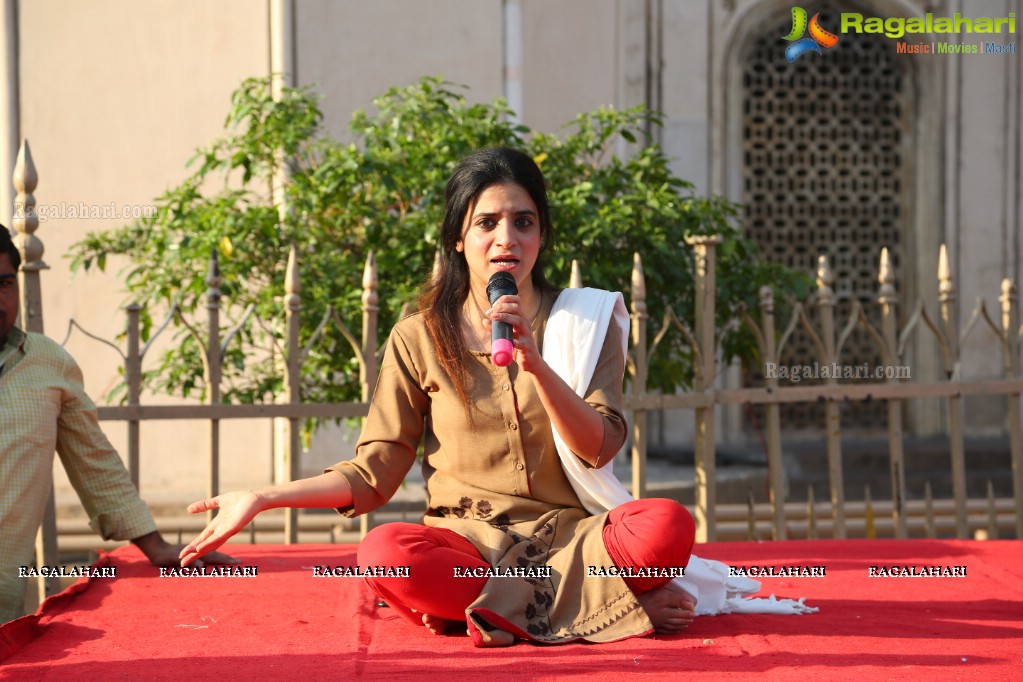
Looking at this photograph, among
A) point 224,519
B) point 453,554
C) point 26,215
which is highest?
point 26,215

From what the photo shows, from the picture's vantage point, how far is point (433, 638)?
2.70 m

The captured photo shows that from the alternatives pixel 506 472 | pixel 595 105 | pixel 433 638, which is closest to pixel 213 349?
pixel 506 472

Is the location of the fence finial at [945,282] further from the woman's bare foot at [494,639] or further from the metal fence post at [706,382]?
the woman's bare foot at [494,639]

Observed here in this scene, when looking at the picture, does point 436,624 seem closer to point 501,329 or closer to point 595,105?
point 501,329

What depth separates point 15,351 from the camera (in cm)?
324

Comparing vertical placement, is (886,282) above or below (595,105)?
below

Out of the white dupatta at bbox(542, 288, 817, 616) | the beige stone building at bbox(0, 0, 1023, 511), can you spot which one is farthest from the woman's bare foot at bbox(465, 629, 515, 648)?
the beige stone building at bbox(0, 0, 1023, 511)

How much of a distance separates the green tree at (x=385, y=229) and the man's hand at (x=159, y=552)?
1298mm

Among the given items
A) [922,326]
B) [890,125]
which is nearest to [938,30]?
[890,125]

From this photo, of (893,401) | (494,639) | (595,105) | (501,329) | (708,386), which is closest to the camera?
(501,329)

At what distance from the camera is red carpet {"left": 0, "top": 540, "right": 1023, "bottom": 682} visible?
2.42 metres

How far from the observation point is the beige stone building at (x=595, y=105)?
20.3 feet

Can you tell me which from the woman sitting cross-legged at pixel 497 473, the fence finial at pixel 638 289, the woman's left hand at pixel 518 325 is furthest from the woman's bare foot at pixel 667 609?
the fence finial at pixel 638 289

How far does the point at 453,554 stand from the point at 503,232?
0.77 m
